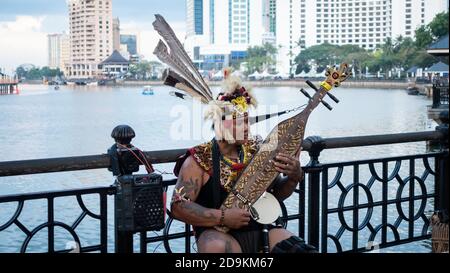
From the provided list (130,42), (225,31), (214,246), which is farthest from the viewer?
(130,42)

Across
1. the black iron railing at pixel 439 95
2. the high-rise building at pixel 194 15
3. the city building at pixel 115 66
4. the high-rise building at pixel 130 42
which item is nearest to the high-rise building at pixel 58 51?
the city building at pixel 115 66

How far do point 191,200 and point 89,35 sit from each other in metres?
149

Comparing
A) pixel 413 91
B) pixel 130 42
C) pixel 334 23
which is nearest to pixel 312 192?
pixel 413 91

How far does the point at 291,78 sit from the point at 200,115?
141240 mm

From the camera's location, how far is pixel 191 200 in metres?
4.03

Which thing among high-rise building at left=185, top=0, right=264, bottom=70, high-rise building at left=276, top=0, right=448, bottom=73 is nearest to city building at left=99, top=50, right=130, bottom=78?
high-rise building at left=185, top=0, right=264, bottom=70

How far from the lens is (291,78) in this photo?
144 m

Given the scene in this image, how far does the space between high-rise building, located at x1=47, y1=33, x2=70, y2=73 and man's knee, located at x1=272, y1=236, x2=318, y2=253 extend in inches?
6292

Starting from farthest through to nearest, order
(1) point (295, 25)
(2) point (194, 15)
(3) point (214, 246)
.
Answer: (1) point (295, 25)
(2) point (194, 15)
(3) point (214, 246)

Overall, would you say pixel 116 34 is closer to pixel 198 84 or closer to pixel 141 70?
pixel 141 70

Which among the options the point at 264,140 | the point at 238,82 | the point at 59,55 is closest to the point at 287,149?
the point at 264,140

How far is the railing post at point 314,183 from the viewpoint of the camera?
5.29 metres

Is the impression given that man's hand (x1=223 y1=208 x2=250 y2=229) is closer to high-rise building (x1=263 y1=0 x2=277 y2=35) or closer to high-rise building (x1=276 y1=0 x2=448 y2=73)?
high-rise building (x1=276 y1=0 x2=448 y2=73)
